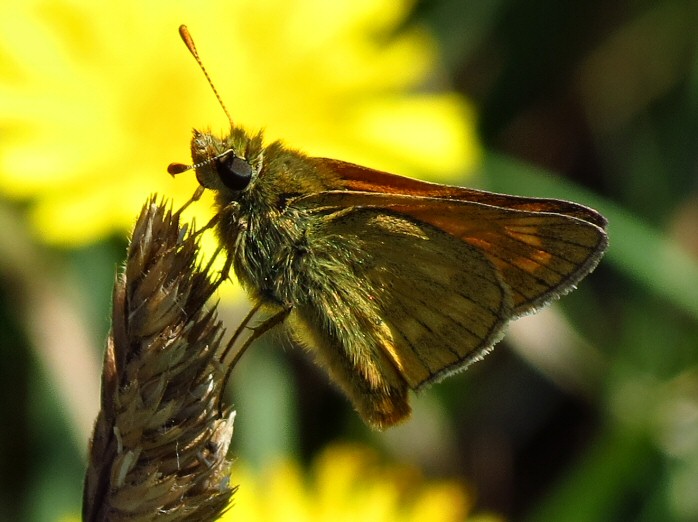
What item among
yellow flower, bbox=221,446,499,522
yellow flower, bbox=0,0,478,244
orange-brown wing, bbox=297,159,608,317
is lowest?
yellow flower, bbox=221,446,499,522

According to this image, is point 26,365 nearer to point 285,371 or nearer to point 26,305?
point 26,305

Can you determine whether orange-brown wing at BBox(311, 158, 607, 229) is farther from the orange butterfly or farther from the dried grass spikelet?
the dried grass spikelet

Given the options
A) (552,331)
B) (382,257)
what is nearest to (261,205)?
(382,257)

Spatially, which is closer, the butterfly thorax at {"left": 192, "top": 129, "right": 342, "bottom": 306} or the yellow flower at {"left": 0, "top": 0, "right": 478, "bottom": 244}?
the butterfly thorax at {"left": 192, "top": 129, "right": 342, "bottom": 306}

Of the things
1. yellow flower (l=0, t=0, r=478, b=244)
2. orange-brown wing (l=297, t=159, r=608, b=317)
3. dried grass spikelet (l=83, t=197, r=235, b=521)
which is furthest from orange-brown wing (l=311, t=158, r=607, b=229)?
yellow flower (l=0, t=0, r=478, b=244)

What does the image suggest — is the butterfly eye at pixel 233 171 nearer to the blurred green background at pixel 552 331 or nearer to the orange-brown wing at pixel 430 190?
the orange-brown wing at pixel 430 190

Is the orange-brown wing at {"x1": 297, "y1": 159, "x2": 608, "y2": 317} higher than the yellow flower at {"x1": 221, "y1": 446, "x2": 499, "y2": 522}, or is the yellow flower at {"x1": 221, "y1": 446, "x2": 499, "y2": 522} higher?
the orange-brown wing at {"x1": 297, "y1": 159, "x2": 608, "y2": 317}

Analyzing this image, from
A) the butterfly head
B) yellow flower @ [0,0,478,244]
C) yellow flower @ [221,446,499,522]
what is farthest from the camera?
yellow flower @ [0,0,478,244]
